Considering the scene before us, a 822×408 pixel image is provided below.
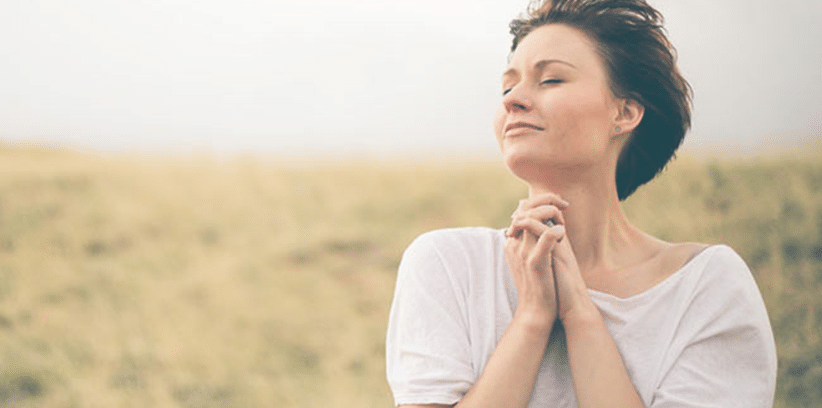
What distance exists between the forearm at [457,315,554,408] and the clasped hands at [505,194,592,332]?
0.01 m

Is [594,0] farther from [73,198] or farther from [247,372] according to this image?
[73,198]

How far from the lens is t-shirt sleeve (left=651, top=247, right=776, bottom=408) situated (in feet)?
3.67

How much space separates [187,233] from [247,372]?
89 centimetres

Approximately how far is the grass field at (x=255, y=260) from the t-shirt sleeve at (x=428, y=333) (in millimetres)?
2196

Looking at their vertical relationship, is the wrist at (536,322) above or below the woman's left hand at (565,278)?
below

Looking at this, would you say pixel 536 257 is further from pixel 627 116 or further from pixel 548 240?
pixel 627 116

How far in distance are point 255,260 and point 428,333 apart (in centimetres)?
286

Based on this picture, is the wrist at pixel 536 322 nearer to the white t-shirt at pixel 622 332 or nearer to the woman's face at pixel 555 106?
the white t-shirt at pixel 622 332

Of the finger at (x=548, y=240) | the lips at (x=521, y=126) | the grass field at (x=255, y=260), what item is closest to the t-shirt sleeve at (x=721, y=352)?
the finger at (x=548, y=240)

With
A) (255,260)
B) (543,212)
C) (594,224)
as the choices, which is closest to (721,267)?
(594,224)

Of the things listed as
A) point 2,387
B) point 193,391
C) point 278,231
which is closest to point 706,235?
point 278,231

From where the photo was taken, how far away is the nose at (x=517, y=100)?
1200mm

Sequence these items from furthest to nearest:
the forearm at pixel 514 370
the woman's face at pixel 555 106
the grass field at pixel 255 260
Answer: the grass field at pixel 255 260
the woman's face at pixel 555 106
the forearm at pixel 514 370

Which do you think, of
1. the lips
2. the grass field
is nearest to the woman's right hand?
the lips
